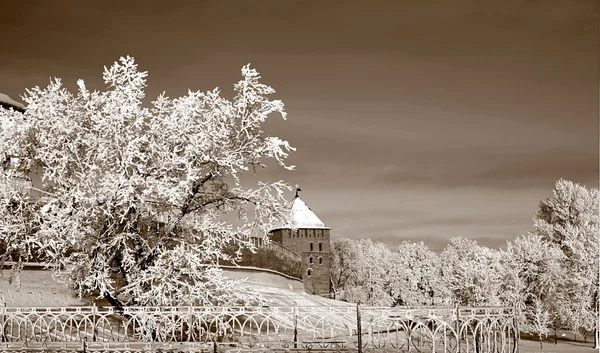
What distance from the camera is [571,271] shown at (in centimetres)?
4650

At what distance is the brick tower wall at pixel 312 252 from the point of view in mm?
84500

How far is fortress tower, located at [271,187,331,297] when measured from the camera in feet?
277

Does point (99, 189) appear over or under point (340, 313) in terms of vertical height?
over

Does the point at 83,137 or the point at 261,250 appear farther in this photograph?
the point at 261,250

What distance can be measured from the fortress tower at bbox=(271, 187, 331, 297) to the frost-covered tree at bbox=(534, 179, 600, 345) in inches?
1233

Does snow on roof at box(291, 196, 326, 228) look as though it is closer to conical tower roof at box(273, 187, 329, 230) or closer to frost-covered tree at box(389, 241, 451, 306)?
conical tower roof at box(273, 187, 329, 230)

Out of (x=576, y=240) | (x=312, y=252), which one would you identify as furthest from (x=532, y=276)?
(x=312, y=252)

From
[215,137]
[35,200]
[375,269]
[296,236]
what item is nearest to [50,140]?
[35,200]

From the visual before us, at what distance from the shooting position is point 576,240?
1953 inches

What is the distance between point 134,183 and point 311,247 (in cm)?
6882

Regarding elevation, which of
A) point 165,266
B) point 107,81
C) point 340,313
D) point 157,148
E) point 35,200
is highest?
point 107,81

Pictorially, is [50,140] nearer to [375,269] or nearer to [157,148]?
[157,148]

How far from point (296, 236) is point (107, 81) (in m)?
66.0

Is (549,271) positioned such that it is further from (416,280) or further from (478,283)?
(416,280)
